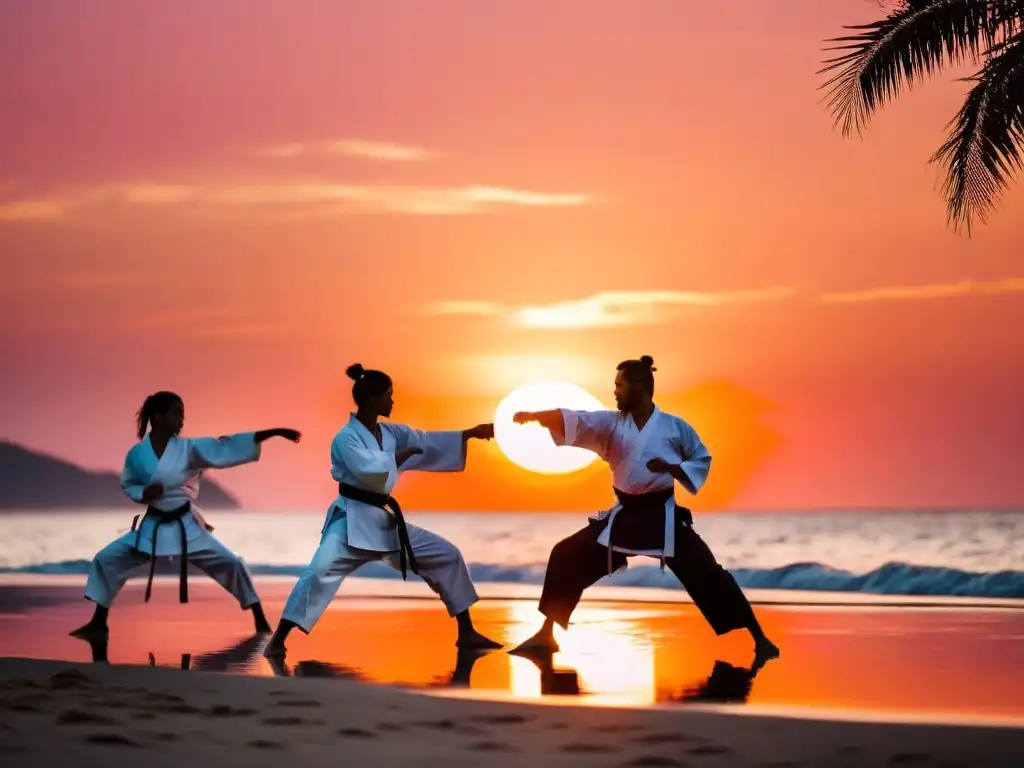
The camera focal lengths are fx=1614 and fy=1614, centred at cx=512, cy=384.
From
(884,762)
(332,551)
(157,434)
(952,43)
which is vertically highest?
(952,43)

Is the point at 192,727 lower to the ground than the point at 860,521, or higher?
lower

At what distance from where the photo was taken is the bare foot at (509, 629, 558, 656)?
31.3ft

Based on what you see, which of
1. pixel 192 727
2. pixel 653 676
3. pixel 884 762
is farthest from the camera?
pixel 653 676

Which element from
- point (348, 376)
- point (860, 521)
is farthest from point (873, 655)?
point (860, 521)

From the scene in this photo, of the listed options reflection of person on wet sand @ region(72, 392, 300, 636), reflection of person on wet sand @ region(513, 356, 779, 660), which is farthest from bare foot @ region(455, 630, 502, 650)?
reflection of person on wet sand @ region(72, 392, 300, 636)

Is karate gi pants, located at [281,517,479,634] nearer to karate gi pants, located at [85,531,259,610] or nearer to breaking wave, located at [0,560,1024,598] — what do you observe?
karate gi pants, located at [85,531,259,610]

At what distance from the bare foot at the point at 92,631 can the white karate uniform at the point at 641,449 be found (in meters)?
3.74

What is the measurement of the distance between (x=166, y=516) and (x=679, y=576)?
12.4ft

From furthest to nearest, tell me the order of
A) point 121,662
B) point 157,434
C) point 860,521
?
1. point 860,521
2. point 157,434
3. point 121,662

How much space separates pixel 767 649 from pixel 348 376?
9.82 ft

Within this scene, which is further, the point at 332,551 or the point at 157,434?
the point at 157,434

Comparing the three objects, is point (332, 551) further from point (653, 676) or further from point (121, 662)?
point (653, 676)

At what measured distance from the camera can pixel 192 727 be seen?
252 inches

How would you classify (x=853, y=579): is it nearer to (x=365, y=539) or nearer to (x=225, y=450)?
(x=225, y=450)
